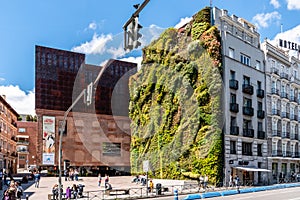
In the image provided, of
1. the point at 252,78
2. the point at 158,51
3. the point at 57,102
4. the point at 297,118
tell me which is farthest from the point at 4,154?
the point at 297,118

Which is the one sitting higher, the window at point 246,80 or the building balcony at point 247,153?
the window at point 246,80

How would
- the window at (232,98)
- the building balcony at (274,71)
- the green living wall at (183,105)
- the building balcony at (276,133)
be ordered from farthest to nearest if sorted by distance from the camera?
1. the building balcony at (274,71)
2. the building balcony at (276,133)
3. the window at (232,98)
4. the green living wall at (183,105)

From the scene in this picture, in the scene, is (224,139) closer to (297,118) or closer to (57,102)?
(297,118)

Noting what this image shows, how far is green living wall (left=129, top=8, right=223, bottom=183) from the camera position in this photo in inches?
1810

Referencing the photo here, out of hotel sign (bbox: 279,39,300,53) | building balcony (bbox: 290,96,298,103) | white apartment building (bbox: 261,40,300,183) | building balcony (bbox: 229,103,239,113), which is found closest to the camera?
building balcony (bbox: 229,103,239,113)

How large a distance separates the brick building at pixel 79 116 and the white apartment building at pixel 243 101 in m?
25.7

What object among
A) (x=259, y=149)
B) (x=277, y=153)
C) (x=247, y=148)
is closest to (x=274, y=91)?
(x=277, y=153)

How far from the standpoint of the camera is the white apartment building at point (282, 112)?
5556cm

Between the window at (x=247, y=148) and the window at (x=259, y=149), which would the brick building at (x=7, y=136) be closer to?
the window at (x=247, y=148)

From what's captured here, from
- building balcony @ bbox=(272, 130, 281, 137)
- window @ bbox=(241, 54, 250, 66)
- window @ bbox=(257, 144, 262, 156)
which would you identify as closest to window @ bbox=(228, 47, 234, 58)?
window @ bbox=(241, 54, 250, 66)

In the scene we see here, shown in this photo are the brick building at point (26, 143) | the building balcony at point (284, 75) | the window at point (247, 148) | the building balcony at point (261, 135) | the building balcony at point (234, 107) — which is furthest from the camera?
the brick building at point (26, 143)

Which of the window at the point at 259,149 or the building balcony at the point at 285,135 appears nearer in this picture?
the window at the point at 259,149

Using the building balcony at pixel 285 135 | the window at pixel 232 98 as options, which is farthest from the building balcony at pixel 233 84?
the building balcony at pixel 285 135

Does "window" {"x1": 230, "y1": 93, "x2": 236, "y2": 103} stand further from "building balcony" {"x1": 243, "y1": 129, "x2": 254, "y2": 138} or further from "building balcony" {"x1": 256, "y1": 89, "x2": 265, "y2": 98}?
"building balcony" {"x1": 256, "y1": 89, "x2": 265, "y2": 98}
